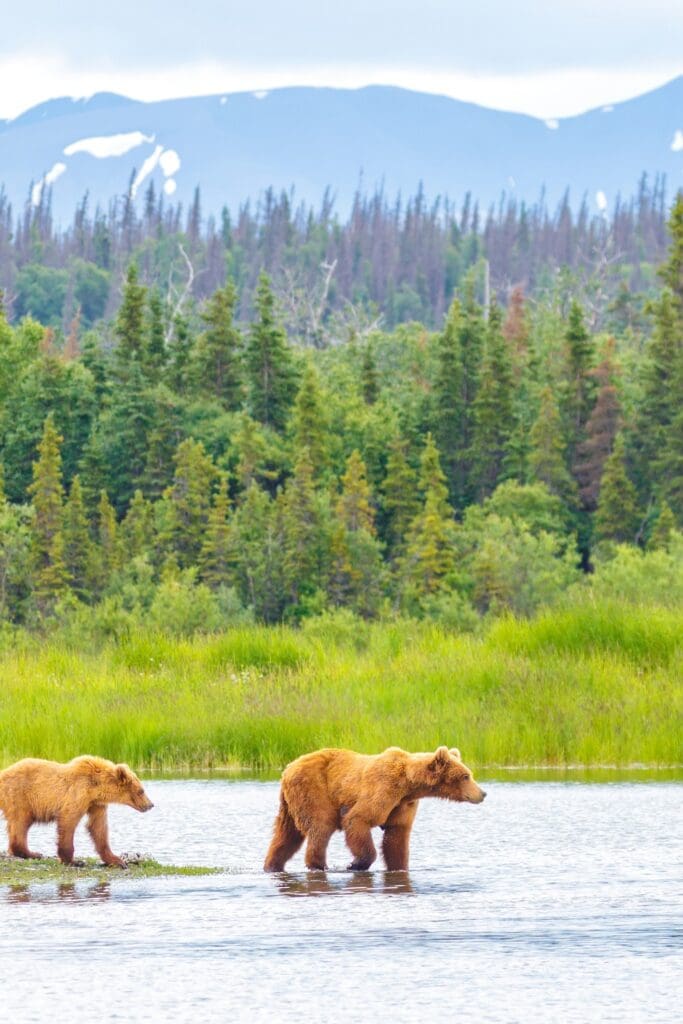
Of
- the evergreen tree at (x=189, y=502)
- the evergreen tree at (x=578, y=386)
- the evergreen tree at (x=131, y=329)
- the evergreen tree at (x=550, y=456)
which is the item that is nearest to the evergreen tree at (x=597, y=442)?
the evergreen tree at (x=578, y=386)

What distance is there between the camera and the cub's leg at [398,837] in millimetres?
13508

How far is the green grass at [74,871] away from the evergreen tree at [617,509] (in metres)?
46.3

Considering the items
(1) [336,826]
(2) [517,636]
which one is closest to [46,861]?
(1) [336,826]

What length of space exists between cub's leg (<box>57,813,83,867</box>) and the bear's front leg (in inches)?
68.7

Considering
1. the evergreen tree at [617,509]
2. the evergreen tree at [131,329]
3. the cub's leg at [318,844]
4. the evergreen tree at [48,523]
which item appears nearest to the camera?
the cub's leg at [318,844]

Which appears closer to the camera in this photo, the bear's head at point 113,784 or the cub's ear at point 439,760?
the cub's ear at point 439,760

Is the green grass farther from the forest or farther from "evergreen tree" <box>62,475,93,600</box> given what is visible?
"evergreen tree" <box>62,475,93,600</box>

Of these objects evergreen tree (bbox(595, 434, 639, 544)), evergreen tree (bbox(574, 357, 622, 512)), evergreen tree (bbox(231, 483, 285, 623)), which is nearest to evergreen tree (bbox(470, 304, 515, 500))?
evergreen tree (bbox(574, 357, 622, 512))

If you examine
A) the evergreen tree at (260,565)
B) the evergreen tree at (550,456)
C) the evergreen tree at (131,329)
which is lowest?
the evergreen tree at (260,565)

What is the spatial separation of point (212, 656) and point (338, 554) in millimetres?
29499

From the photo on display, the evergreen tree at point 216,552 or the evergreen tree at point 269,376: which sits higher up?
the evergreen tree at point 269,376

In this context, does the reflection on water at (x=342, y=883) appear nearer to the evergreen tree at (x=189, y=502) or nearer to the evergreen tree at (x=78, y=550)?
the evergreen tree at (x=78, y=550)

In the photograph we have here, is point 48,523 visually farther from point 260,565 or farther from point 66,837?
point 66,837

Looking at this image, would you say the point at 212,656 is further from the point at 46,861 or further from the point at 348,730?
the point at 46,861
